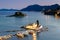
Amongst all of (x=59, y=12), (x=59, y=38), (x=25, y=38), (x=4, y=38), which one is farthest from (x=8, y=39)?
(x=59, y=12)

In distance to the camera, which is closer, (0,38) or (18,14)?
(0,38)

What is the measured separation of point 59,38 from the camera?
22766 millimetres

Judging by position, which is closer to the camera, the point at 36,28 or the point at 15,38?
the point at 15,38

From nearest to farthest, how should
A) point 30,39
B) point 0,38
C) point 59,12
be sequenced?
point 0,38, point 30,39, point 59,12

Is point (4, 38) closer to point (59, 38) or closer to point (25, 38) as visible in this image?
point (25, 38)

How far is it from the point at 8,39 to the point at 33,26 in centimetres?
989

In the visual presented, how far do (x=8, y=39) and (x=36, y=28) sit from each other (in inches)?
356

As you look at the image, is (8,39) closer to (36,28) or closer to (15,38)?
(15,38)

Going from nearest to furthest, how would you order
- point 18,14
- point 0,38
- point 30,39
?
point 0,38 → point 30,39 → point 18,14

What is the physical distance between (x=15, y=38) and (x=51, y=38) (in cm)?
337

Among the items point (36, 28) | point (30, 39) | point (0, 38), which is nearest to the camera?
point (0, 38)

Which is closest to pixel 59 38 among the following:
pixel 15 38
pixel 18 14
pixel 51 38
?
pixel 51 38

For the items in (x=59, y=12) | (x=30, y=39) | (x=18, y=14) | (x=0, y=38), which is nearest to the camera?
(x=0, y=38)

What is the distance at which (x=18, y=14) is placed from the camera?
7569 cm
